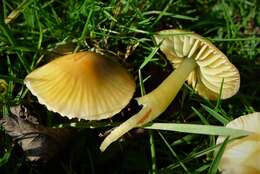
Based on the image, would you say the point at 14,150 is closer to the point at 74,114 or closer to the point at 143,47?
the point at 74,114

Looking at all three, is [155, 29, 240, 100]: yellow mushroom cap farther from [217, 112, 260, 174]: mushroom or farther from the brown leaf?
the brown leaf

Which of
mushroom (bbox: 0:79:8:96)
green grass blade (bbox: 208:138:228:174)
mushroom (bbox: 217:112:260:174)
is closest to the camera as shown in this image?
green grass blade (bbox: 208:138:228:174)

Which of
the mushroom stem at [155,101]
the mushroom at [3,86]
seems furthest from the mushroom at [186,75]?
the mushroom at [3,86]

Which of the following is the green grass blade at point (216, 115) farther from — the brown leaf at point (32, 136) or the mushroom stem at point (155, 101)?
the brown leaf at point (32, 136)

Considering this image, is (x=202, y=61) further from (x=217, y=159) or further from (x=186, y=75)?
(x=217, y=159)

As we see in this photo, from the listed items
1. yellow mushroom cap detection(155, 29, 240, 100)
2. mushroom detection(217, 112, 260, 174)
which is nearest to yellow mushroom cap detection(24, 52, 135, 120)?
yellow mushroom cap detection(155, 29, 240, 100)

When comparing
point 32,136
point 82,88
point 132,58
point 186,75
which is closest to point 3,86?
point 32,136
